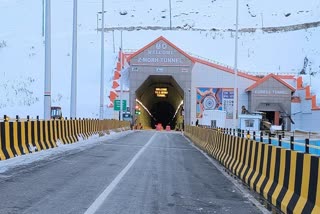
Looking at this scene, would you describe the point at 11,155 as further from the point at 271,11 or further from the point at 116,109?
the point at 271,11

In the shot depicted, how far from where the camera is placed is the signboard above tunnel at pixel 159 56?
69438mm

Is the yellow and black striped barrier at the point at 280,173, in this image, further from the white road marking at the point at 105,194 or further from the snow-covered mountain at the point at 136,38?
the snow-covered mountain at the point at 136,38

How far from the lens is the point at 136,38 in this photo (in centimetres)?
9419

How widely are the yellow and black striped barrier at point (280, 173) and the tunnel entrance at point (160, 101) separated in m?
56.8

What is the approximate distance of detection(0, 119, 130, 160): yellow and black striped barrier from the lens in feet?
48.4

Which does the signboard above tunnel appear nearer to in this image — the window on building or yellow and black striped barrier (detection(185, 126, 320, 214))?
the window on building

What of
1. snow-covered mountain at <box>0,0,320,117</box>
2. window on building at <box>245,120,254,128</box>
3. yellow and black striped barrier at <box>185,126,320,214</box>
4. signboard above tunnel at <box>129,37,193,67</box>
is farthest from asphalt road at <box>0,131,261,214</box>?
signboard above tunnel at <box>129,37,193,67</box>

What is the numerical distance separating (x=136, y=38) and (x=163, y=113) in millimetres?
23619

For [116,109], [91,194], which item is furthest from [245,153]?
[116,109]

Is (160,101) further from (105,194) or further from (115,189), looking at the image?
(105,194)

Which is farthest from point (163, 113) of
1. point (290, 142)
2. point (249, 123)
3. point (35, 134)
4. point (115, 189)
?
point (290, 142)

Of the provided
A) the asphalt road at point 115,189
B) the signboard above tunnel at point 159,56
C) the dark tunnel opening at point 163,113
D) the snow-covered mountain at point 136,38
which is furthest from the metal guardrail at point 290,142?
the dark tunnel opening at point 163,113

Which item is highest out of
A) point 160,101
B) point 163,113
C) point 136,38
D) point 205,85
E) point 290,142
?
point 136,38

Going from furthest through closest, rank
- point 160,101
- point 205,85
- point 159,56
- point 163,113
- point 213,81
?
point 163,113 → point 160,101 → point 159,56 → point 205,85 → point 213,81
